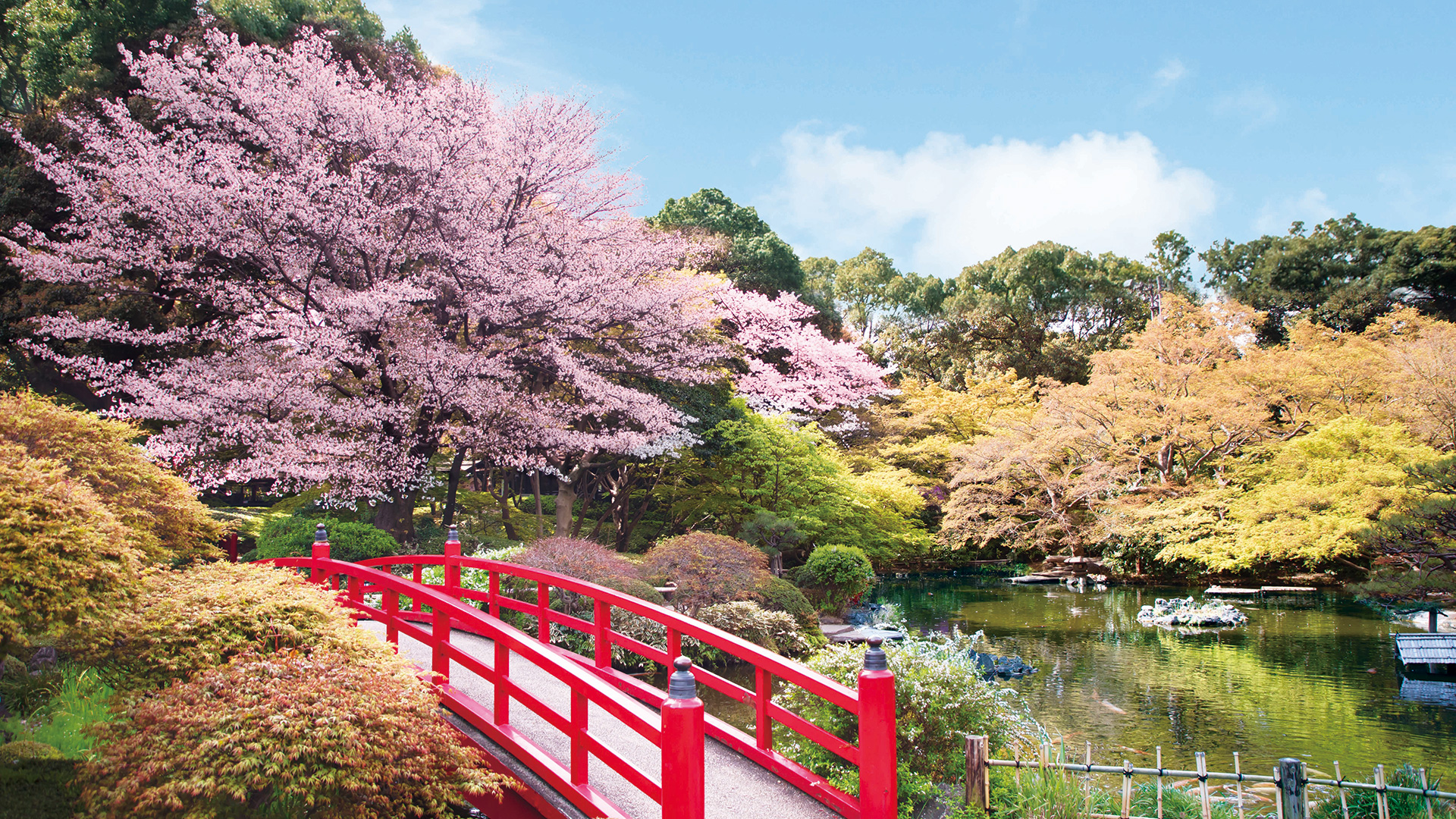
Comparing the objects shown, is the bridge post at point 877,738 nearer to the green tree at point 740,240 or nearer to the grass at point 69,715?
the grass at point 69,715

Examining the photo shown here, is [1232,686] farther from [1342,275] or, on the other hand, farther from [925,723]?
[1342,275]

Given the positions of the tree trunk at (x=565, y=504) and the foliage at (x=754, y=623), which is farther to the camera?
the tree trunk at (x=565, y=504)

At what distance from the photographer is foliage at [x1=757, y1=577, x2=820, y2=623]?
10.7m

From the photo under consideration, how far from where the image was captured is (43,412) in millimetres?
5754

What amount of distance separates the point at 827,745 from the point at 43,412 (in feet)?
19.2

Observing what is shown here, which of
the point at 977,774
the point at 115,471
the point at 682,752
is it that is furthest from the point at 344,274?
the point at 977,774

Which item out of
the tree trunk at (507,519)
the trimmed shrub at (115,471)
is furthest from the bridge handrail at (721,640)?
the tree trunk at (507,519)

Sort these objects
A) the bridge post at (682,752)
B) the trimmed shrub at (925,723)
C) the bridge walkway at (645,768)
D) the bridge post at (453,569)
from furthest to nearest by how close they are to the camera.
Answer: the bridge post at (453,569) → the trimmed shrub at (925,723) → the bridge walkway at (645,768) → the bridge post at (682,752)

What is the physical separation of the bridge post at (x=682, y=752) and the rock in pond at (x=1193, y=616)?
45.2 feet

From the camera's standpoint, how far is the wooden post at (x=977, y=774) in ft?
14.3

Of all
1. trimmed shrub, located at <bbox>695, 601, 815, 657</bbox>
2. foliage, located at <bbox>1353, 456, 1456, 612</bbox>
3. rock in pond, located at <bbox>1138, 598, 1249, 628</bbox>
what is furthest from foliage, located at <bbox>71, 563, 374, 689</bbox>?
rock in pond, located at <bbox>1138, 598, 1249, 628</bbox>

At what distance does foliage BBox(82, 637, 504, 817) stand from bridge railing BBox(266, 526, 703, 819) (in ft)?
1.49

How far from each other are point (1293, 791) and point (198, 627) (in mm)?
5949

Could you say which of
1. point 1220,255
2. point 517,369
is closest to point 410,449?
point 517,369
